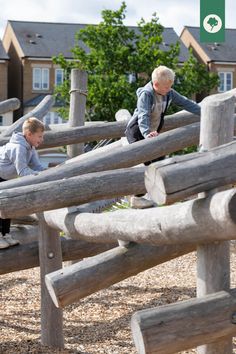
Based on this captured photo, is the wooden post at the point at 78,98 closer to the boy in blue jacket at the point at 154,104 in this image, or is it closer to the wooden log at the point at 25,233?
the boy in blue jacket at the point at 154,104

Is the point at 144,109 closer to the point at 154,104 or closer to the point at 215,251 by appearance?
the point at 154,104

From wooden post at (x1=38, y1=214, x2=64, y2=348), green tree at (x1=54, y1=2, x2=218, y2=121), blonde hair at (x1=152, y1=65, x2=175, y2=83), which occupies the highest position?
green tree at (x1=54, y1=2, x2=218, y2=121)

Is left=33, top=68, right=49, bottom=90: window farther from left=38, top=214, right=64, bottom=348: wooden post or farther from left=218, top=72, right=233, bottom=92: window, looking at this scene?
left=38, top=214, right=64, bottom=348: wooden post

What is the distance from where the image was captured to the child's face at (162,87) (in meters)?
7.29

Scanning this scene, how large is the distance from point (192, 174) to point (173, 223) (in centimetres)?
38

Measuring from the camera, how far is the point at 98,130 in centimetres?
863

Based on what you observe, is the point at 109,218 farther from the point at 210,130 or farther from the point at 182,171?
the point at 182,171

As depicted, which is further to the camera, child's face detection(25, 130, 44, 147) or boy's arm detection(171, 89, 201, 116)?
boy's arm detection(171, 89, 201, 116)

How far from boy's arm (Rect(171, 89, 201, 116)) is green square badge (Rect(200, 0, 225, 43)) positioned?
7.01 feet

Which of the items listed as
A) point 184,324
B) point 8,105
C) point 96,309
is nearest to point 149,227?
point 184,324

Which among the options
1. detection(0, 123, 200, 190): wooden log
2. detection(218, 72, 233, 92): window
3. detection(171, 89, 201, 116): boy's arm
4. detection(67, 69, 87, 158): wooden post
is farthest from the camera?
detection(218, 72, 233, 92): window

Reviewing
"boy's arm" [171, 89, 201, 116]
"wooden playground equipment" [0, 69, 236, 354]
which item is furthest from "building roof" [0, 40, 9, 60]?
"wooden playground equipment" [0, 69, 236, 354]

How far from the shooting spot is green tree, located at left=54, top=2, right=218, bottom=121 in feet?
111

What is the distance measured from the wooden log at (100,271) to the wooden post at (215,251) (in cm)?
72
